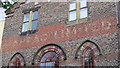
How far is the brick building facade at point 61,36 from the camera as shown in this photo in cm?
1416

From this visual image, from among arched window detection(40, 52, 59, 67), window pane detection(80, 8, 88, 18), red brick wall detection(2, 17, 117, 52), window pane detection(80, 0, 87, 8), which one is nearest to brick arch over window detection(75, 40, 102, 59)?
red brick wall detection(2, 17, 117, 52)

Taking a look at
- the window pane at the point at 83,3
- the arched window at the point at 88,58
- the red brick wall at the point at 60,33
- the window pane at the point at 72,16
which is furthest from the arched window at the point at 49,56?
the window pane at the point at 83,3

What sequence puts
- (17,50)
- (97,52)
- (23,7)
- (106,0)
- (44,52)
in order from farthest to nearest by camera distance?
(23,7) → (17,50) → (44,52) → (106,0) → (97,52)

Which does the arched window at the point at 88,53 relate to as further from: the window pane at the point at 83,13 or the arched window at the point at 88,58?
the window pane at the point at 83,13

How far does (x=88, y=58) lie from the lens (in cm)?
1445

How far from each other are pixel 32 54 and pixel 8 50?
99.9 inches

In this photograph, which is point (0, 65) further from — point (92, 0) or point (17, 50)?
point (92, 0)

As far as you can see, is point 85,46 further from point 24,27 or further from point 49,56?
point 24,27

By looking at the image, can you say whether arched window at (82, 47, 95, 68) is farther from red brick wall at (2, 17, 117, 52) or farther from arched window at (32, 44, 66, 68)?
arched window at (32, 44, 66, 68)

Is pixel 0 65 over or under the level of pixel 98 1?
under

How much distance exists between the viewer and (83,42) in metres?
14.9

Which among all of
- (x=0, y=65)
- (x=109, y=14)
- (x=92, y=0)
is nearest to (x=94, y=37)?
(x=109, y=14)

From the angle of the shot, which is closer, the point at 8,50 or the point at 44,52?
the point at 44,52

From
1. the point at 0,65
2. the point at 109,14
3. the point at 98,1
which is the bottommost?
the point at 0,65
